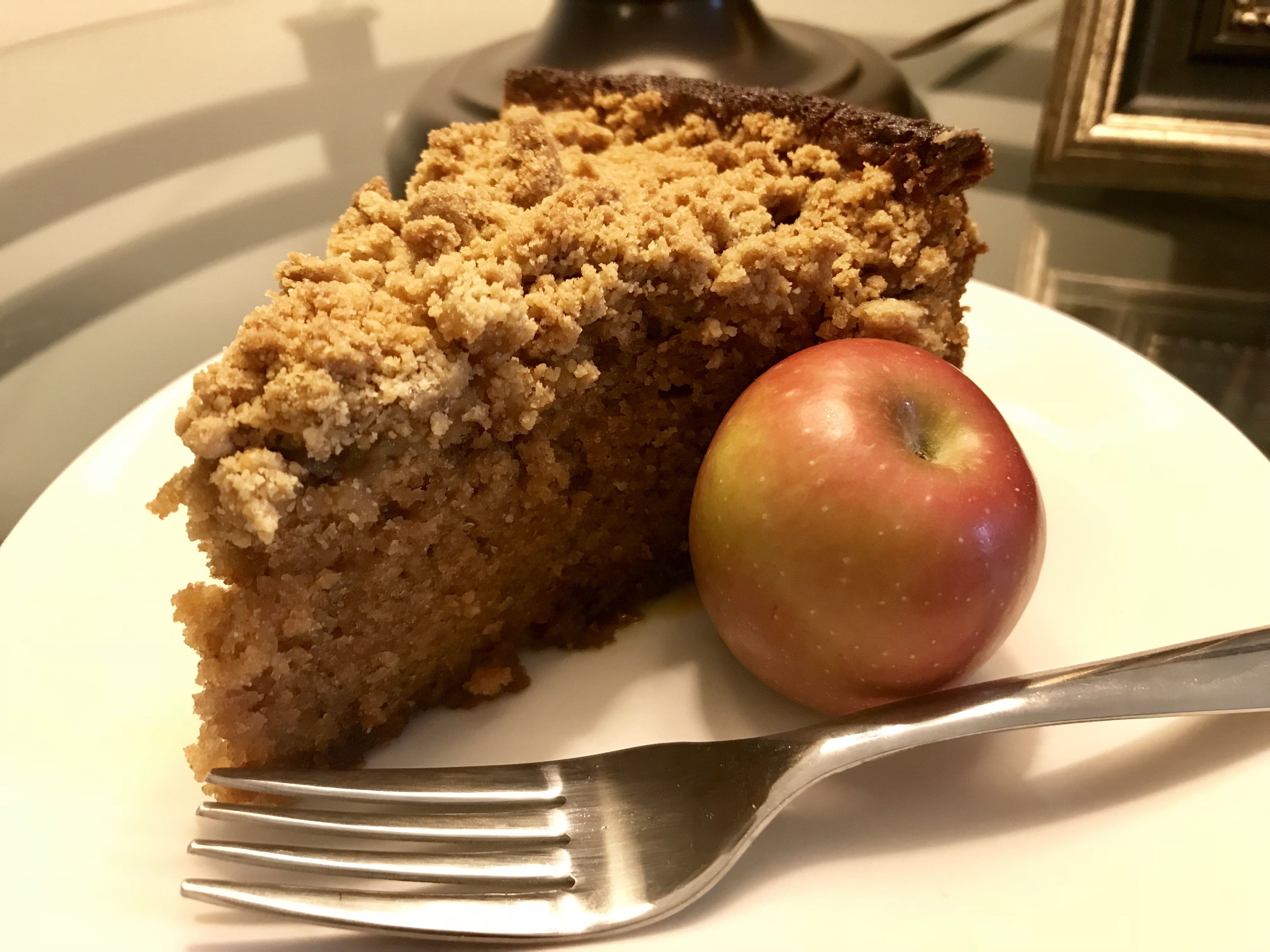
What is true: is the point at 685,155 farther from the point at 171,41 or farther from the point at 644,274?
the point at 171,41

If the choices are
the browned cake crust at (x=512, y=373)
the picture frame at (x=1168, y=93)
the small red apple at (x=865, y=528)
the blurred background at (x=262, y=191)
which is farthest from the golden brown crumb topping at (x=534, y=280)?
the picture frame at (x=1168, y=93)

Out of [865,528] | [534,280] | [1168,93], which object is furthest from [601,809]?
[1168,93]

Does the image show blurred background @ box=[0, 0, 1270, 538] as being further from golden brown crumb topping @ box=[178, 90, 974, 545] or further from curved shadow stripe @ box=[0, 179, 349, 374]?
golden brown crumb topping @ box=[178, 90, 974, 545]

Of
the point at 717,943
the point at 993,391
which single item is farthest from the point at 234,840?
the point at 993,391

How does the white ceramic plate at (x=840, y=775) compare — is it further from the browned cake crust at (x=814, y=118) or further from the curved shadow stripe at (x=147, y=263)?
the curved shadow stripe at (x=147, y=263)

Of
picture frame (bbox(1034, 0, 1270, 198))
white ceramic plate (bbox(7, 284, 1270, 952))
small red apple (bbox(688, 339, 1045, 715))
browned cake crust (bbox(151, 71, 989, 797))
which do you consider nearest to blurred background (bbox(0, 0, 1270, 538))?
picture frame (bbox(1034, 0, 1270, 198))

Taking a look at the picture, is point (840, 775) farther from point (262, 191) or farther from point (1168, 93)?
point (262, 191)
